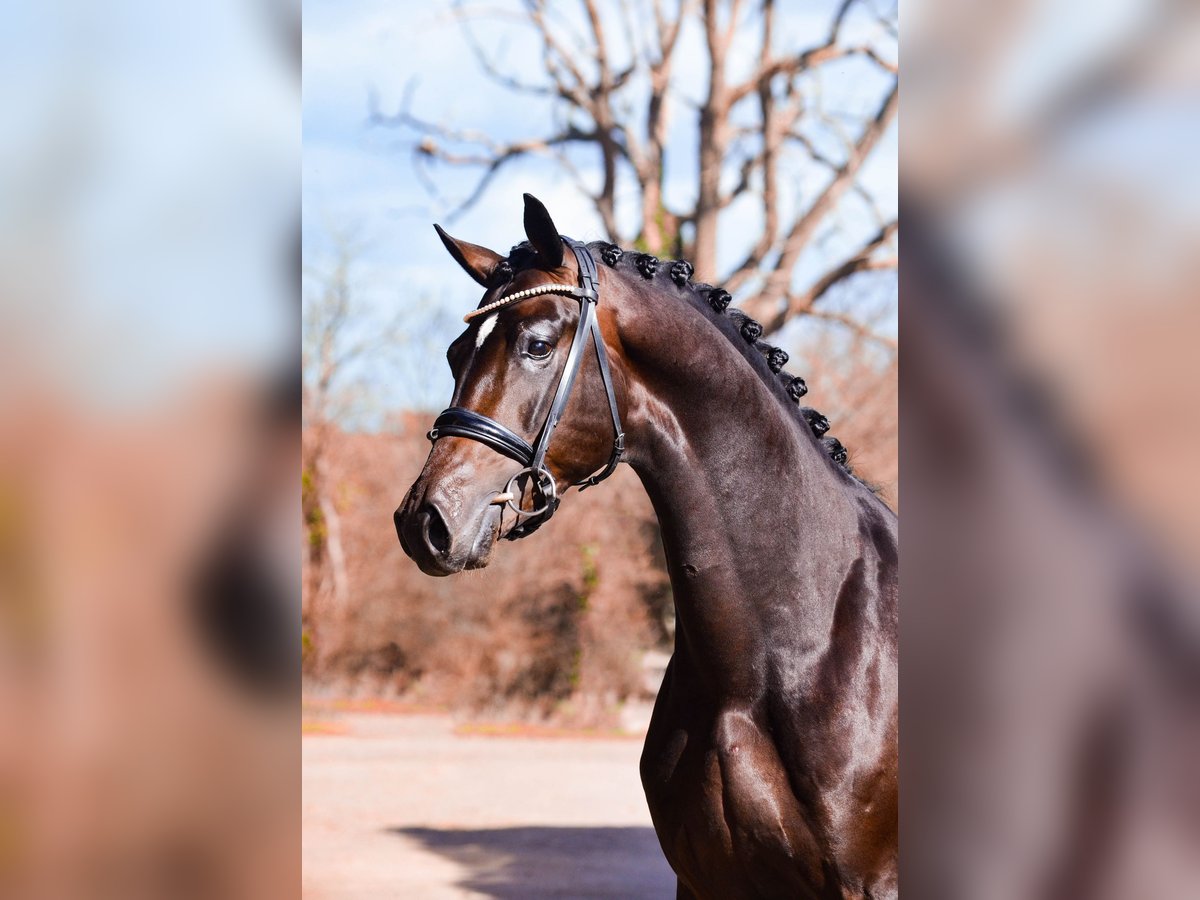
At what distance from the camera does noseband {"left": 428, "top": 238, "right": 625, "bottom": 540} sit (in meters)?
2.22

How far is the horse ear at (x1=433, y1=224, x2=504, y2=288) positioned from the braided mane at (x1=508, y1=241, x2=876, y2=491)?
18cm

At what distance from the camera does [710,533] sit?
7.81 ft

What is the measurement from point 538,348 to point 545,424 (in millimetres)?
158

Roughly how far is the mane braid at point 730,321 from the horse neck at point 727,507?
103 mm

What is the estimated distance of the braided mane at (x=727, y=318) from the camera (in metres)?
2.54

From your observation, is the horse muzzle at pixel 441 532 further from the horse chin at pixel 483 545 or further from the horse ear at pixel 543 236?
the horse ear at pixel 543 236

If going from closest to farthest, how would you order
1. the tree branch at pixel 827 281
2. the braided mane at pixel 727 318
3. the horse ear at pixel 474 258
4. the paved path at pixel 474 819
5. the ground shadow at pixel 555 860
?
the braided mane at pixel 727 318, the horse ear at pixel 474 258, the ground shadow at pixel 555 860, the paved path at pixel 474 819, the tree branch at pixel 827 281
